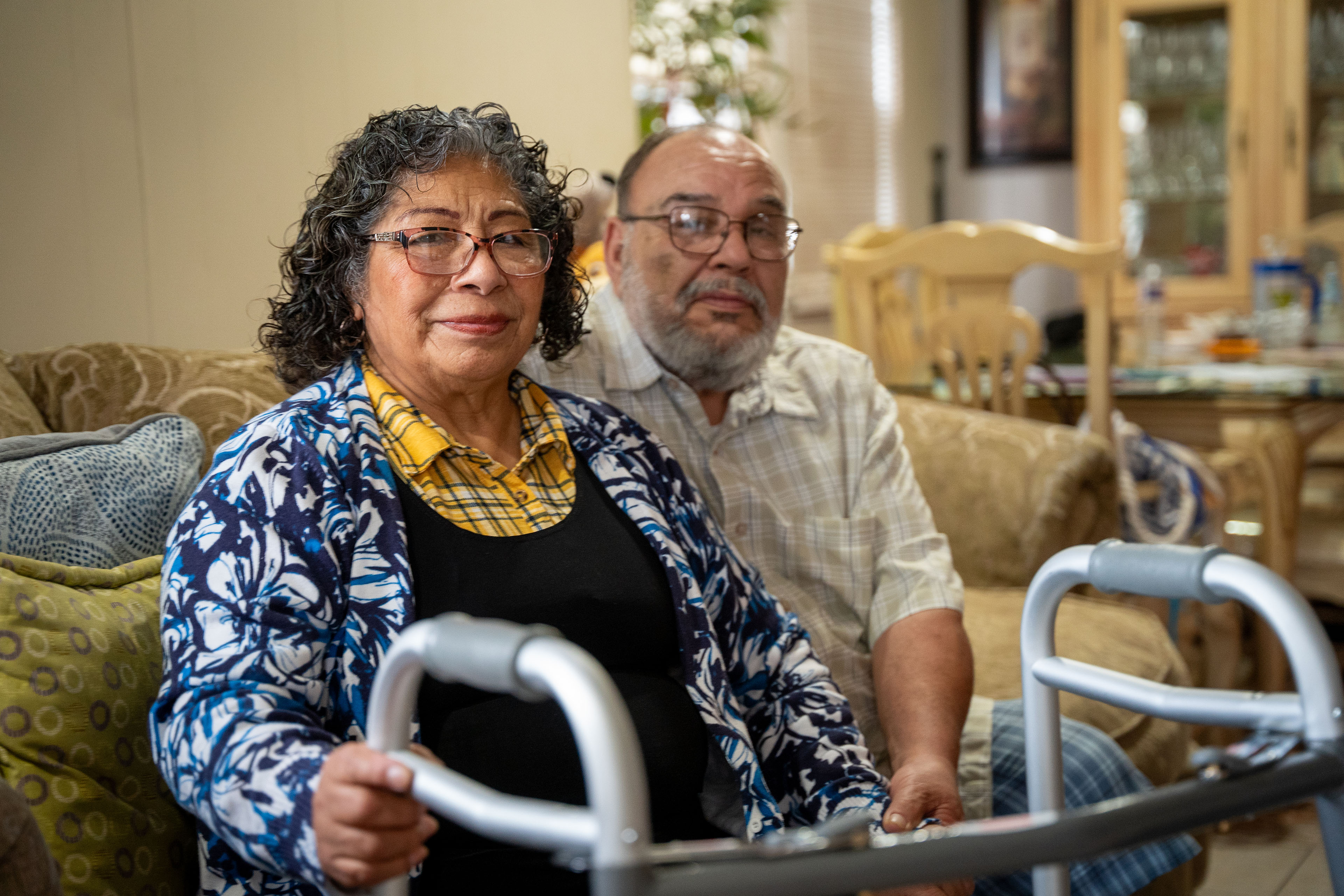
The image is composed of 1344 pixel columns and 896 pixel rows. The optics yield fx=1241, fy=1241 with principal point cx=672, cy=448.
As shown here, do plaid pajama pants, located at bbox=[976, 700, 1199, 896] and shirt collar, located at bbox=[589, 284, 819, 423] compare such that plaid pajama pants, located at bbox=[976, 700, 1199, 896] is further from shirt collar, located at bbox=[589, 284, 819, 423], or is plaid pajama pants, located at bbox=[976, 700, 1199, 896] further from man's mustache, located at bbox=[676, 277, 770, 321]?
man's mustache, located at bbox=[676, 277, 770, 321]

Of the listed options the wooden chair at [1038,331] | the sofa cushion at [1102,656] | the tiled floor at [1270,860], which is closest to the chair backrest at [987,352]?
the wooden chair at [1038,331]

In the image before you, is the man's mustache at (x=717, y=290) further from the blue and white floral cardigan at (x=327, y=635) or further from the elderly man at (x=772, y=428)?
the blue and white floral cardigan at (x=327, y=635)

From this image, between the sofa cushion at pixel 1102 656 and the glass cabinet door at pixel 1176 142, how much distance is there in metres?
3.04

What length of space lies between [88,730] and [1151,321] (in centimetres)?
312

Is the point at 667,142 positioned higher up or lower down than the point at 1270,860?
higher up

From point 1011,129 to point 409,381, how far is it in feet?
14.7

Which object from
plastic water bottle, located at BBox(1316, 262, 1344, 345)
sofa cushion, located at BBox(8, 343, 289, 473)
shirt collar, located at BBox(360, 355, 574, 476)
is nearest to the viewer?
shirt collar, located at BBox(360, 355, 574, 476)

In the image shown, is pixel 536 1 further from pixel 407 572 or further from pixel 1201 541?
pixel 1201 541

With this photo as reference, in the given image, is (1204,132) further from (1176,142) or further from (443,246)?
(443,246)

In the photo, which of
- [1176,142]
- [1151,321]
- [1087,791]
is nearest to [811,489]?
[1087,791]

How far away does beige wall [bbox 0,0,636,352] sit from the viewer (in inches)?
59.0

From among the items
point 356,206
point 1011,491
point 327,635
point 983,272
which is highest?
point 356,206

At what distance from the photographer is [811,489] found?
1627 millimetres

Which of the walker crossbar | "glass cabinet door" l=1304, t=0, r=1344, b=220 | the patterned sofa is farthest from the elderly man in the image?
"glass cabinet door" l=1304, t=0, r=1344, b=220
